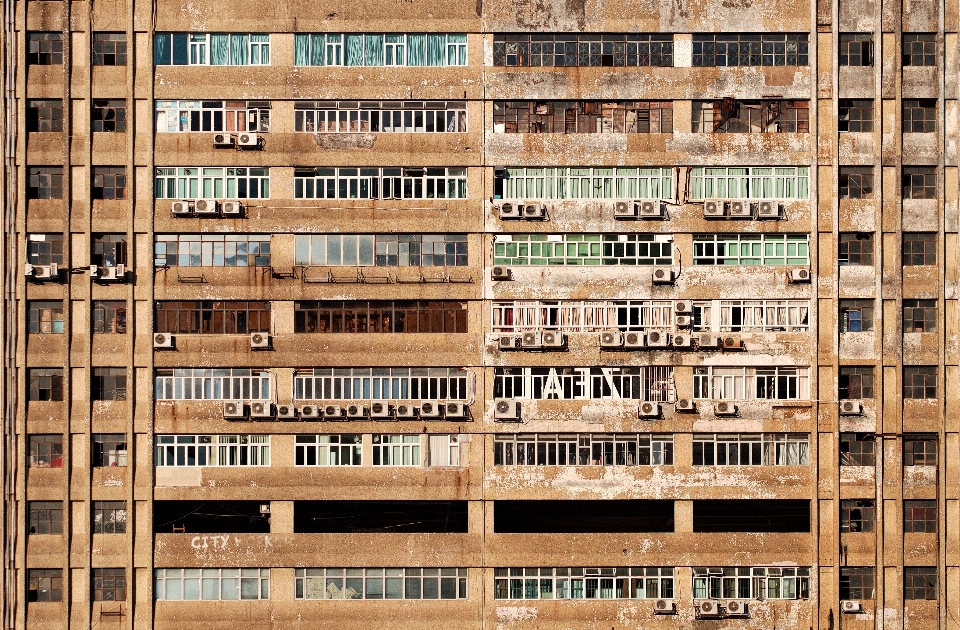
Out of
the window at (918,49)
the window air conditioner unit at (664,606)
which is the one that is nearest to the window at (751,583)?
the window air conditioner unit at (664,606)

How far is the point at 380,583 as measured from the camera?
2141 cm

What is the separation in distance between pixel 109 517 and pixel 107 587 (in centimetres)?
178

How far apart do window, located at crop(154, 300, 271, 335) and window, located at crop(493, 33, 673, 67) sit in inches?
366

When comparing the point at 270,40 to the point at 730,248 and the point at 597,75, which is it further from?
the point at 730,248

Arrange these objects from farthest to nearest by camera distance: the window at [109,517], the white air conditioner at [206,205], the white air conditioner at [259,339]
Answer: the window at [109,517], the white air conditioner at [259,339], the white air conditioner at [206,205]

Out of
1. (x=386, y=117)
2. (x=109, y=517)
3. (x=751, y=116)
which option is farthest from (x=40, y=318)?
(x=751, y=116)

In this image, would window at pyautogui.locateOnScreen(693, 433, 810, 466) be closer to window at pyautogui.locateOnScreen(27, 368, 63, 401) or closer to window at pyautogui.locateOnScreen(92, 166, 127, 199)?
window at pyautogui.locateOnScreen(92, 166, 127, 199)

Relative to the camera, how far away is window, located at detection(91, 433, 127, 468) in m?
21.3

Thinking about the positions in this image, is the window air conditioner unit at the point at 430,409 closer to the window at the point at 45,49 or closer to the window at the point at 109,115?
the window at the point at 109,115

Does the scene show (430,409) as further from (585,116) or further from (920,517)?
(920,517)

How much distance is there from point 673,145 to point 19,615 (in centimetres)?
2062

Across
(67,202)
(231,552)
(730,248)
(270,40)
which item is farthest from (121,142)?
(730,248)

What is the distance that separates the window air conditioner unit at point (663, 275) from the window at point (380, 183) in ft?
17.5

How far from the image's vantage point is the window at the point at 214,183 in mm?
21547
